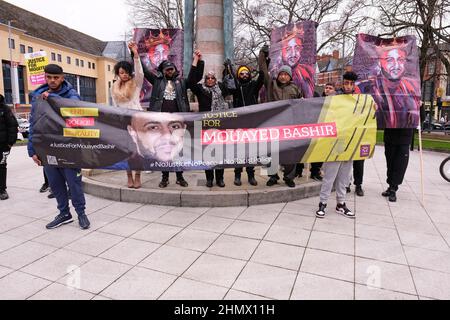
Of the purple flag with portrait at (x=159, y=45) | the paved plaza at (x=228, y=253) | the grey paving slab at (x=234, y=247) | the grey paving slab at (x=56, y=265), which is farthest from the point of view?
the purple flag with portrait at (x=159, y=45)

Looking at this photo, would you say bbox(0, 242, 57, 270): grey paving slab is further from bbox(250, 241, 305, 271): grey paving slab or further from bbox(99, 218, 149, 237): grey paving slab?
bbox(250, 241, 305, 271): grey paving slab

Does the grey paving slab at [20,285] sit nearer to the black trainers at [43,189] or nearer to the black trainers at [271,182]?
the black trainers at [43,189]

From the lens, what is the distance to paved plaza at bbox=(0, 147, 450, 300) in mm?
2730

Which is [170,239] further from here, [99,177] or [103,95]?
[103,95]

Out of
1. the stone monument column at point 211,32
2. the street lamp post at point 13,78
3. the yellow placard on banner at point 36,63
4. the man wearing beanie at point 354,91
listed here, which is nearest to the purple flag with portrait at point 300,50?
the stone monument column at point 211,32

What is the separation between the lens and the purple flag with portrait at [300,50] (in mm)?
7094

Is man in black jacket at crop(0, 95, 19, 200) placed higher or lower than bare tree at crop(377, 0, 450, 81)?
lower

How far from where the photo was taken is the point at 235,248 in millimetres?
3525

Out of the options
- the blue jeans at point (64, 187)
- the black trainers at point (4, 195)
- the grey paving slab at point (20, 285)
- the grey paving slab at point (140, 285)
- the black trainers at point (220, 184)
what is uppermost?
the blue jeans at point (64, 187)

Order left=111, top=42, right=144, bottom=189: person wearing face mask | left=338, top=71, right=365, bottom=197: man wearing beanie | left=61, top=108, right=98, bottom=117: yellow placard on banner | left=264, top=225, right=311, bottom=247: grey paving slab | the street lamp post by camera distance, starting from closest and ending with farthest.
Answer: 1. left=264, top=225, right=311, bottom=247: grey paving slab
2. left=61, top=108, right=98, bottom=117: yellow placard on banner
3. left=338, top=71, right=365, bottom=197: man wearing beanie
4. left=111, top=42, right=144, bottom=189: person wearing face mask
5. the street lamp post

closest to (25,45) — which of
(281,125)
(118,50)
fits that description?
(118,50)

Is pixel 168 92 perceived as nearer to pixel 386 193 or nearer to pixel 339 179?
pixel 339 179

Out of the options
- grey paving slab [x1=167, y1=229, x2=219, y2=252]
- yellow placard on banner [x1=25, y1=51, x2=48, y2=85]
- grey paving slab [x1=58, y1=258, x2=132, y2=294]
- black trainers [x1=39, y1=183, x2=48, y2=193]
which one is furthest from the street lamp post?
grey paving slab [x1=58, y1=258, x2=132, y2=294]

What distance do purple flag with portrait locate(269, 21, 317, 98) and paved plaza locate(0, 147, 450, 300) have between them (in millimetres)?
3200
